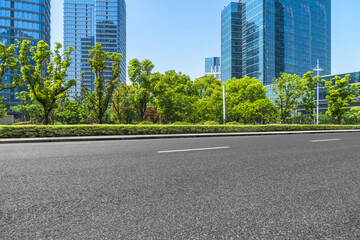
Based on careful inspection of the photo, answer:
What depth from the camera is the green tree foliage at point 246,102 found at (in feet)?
97.1

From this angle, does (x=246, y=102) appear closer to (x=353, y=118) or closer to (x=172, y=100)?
(x=172, y=100)

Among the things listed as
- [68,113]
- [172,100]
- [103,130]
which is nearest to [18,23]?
[68,113]

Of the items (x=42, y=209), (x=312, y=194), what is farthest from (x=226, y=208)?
(x=42, y=209)

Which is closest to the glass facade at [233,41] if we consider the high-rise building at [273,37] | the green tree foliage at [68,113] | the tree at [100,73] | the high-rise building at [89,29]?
the high-rise building at [273,37]

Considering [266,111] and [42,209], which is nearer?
[42,209]

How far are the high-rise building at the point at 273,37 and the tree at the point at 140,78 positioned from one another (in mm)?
72252

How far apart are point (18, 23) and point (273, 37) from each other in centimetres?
9055

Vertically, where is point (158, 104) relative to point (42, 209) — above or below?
above

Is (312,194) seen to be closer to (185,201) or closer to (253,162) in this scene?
(185,201)

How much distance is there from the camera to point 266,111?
101 ft

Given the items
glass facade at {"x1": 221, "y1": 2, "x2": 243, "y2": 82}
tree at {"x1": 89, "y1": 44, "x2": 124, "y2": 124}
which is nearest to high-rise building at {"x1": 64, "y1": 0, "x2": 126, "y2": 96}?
glass facade at {"x1": 221, "y1": 2, "x2": 243, "y2": 82}

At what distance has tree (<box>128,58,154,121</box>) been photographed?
1078 inches

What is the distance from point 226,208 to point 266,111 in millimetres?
30806

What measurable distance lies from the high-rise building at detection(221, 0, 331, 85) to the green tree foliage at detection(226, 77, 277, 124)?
6181 cm
